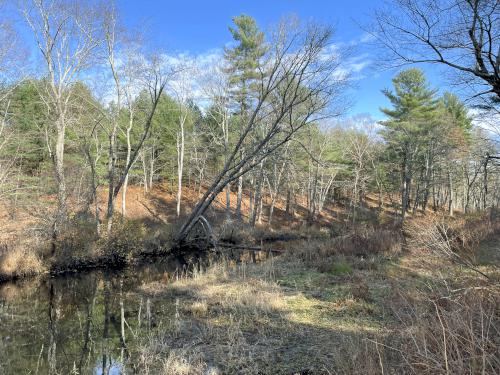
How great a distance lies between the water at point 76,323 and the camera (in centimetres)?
606

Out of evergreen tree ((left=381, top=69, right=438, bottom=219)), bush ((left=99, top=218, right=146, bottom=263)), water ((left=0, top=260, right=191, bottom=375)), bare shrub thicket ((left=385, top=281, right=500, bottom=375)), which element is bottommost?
water ((left=0, top=260, right=191, bottom=375))

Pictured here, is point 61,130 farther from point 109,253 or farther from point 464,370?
point 464,370

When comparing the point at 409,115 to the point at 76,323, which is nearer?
the point at 76,323

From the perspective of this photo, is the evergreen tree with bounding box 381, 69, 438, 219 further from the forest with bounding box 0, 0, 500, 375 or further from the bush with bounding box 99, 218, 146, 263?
the bush with bounding box 99, 218, 146, 263

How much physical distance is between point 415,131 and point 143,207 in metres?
23.5

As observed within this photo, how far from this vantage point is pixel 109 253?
51.0 feet

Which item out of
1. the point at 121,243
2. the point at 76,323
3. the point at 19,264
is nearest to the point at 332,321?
the point at 76,323

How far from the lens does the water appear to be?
606cm

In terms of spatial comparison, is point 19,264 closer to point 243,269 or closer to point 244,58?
point 243,269

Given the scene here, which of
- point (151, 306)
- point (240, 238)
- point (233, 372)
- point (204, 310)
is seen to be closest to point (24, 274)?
point (151, 306)

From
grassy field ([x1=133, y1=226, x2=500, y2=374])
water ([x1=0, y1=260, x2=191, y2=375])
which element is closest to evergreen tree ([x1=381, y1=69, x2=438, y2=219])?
grassy field ([x1=133, y1=226, x2=500, y2=374])

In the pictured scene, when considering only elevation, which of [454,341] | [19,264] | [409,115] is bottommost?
[19,264]

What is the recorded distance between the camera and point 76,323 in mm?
8133

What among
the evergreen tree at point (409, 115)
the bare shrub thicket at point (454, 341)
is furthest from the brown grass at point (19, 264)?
the evergreen tree at point (409, 115)
